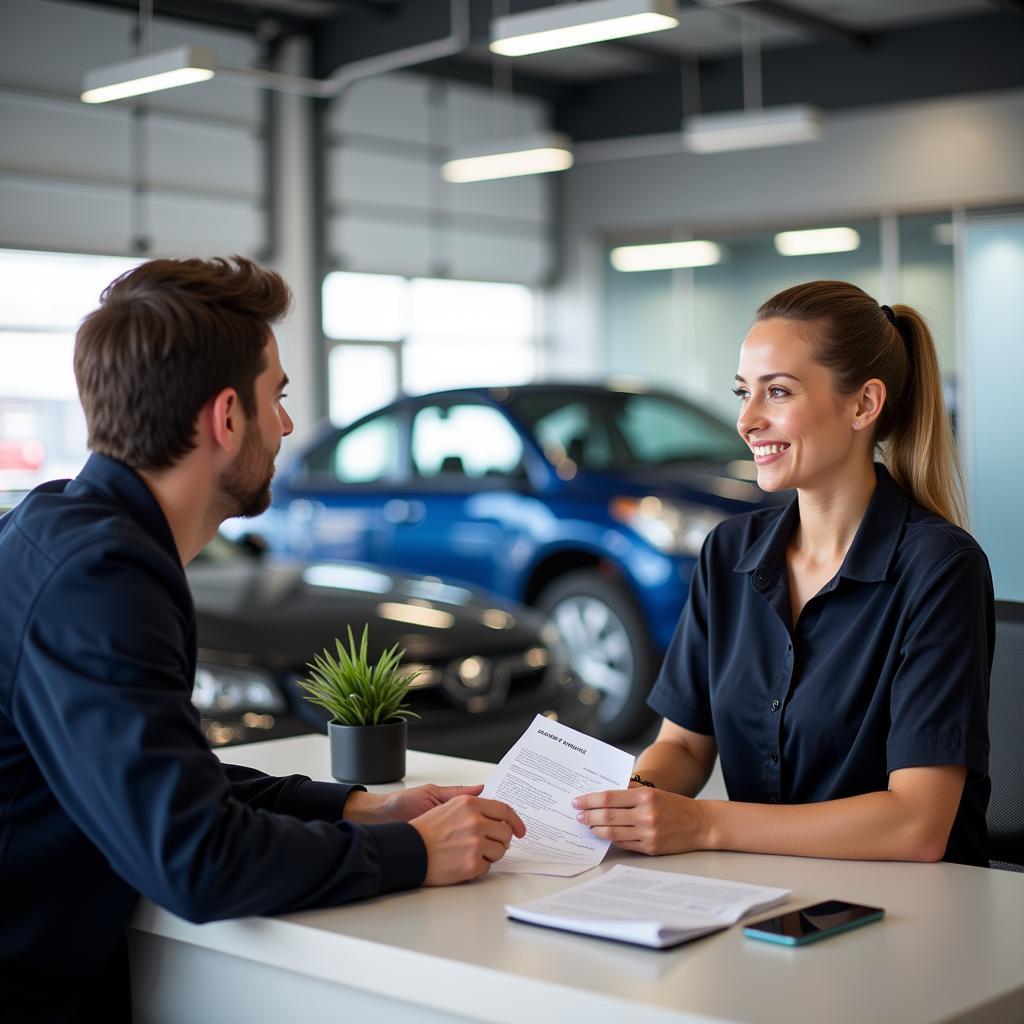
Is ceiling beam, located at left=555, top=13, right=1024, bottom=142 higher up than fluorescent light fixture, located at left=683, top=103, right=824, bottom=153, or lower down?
higher up

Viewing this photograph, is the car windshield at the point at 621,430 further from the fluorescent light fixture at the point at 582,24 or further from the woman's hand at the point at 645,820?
the woman's hand at the point at 645,820

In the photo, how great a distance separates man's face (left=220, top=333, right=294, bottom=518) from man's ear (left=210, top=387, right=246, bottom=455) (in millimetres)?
15

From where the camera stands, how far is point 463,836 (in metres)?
1.80

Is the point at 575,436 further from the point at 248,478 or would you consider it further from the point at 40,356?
the point at 248,478

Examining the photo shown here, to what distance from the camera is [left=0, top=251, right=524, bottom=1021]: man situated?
155cm

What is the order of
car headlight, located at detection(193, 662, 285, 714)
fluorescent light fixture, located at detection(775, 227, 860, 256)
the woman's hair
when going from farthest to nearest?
1. fluorescent light fixture, located at detection(775, 227, 860, 256)
2. car headlight, located at detection(193, 662, 285, 714)
3. the woman's hair

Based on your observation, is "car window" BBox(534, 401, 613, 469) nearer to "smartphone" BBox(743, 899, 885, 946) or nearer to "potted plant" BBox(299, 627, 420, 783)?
"potted plant" BBox(299, 627, 420, 783)

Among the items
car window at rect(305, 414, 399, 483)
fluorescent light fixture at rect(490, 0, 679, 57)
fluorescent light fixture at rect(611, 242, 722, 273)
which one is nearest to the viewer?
fluorescent light fixture at rect(490, 0, 679, 57)

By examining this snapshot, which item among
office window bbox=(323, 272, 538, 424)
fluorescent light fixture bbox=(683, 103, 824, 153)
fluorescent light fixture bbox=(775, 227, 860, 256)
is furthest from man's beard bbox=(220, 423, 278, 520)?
fluorescent light fixture bbox=(775, 227, 860, 256)

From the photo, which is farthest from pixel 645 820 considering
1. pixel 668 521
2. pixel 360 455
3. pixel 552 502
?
pixel 360 455

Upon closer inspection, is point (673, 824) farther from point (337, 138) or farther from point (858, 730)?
point (337, 138)

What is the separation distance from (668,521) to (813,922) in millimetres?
4605

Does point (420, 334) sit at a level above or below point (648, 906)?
above

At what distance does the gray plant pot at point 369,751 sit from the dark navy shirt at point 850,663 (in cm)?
46
